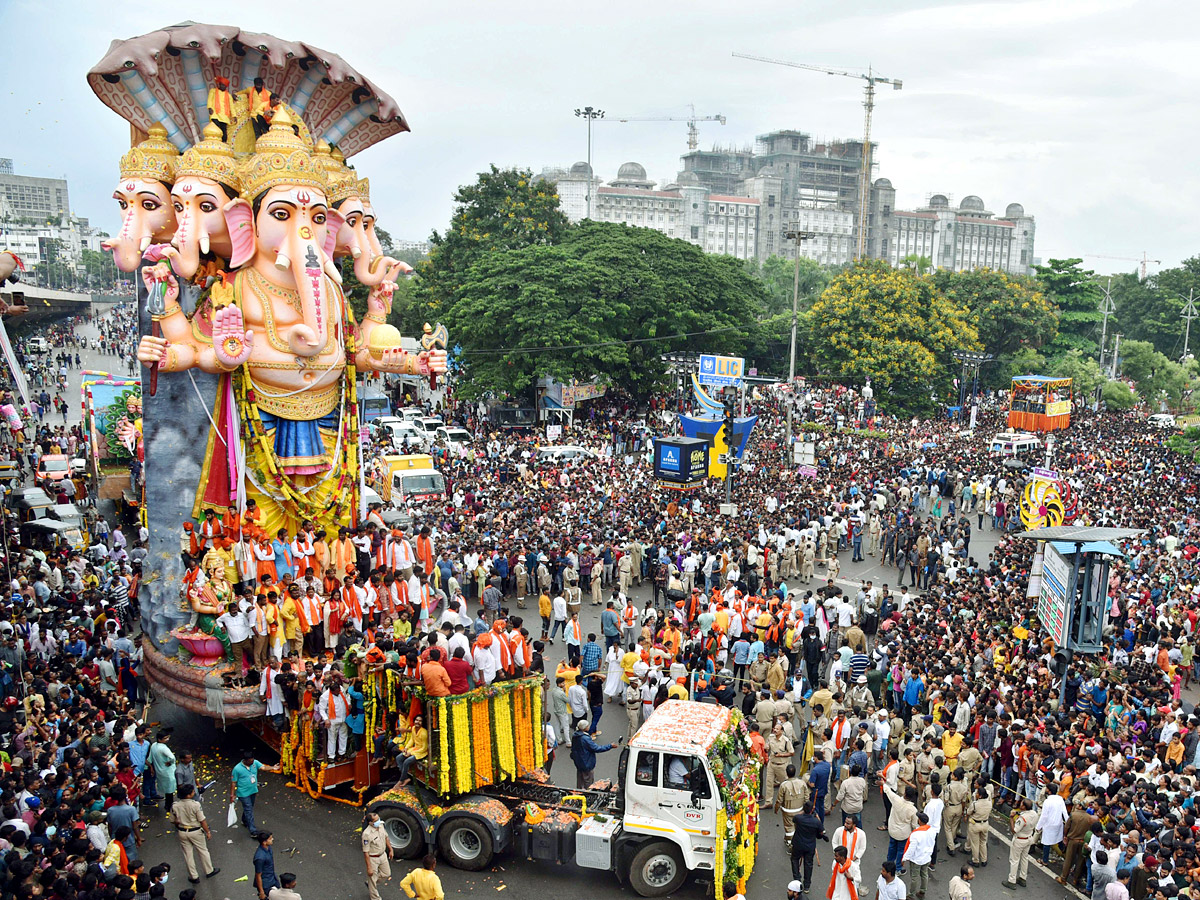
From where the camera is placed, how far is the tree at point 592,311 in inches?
1449

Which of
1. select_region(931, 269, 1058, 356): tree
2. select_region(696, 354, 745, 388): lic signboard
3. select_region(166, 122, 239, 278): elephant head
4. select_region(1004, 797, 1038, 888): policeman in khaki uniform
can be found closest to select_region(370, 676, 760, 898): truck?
select_region(1004, 797, 1038, 888): policeman in khaki uniform

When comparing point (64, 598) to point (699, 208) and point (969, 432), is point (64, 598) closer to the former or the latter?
point (969, 432)

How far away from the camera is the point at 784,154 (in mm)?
163625

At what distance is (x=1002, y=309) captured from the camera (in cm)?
5391

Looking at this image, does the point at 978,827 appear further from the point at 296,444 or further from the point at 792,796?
the point at 296,444

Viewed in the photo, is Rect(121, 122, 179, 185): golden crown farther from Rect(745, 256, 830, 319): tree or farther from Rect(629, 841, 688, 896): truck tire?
Answer: Rect(745, 256, 830, 319): tree

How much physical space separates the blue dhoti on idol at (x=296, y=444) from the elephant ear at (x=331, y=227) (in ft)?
8.72

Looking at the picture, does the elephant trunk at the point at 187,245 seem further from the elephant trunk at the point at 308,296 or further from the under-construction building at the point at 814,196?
the under-construction building at the point at 814,196

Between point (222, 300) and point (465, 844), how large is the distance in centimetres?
848

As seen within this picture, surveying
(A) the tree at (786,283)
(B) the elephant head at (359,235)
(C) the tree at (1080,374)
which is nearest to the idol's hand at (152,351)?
(B) the elephant head at (359,235)

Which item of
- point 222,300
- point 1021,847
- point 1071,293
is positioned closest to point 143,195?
point 222,300

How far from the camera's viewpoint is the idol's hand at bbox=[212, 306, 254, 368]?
14070 mm

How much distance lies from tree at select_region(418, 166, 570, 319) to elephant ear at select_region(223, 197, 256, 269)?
29.9m

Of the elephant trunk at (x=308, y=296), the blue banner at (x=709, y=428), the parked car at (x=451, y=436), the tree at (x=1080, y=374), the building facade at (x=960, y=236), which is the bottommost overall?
the parked car at (x=451, y=436)
